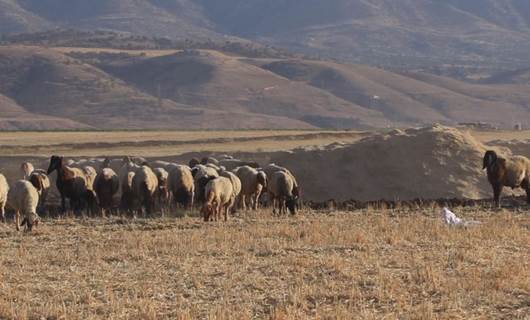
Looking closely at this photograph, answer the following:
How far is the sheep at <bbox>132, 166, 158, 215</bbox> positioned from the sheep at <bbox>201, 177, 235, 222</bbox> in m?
2.58

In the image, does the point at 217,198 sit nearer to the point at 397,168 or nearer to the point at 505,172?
the point at 505,172

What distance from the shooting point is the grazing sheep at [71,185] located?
92.6 ft

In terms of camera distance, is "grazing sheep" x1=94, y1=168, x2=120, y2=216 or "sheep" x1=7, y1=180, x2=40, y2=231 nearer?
"sheep" x1=7, y1=180, x2=40, y2=231

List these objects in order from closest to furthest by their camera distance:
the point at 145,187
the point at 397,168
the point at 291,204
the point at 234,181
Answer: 1. the point at 291,204
2. the point at 234,181
3. the point at 145,187
4. the point at 397,168

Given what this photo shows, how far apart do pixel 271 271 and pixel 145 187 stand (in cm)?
1143

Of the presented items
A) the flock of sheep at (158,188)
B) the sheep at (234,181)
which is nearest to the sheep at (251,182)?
the flock of sheep at (158,188)

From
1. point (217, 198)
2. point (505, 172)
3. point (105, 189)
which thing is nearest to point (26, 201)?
point (217, 198)

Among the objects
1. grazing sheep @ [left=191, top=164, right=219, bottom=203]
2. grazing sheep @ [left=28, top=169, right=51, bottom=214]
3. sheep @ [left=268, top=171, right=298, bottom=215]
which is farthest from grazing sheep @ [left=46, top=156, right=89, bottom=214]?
sheep @ [left=268, top=171, right=298, bottom=215]

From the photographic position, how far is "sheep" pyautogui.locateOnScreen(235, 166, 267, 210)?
2730 centimetres

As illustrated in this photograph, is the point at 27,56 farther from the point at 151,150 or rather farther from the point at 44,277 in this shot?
the point at 44,277

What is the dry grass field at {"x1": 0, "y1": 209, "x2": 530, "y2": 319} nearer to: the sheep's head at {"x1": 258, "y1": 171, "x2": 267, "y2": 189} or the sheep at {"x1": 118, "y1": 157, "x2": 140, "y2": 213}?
the sheep's head at {"x1": 258, "y1": 171, "x2": 267, "y2": 189}

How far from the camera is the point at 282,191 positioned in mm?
26625

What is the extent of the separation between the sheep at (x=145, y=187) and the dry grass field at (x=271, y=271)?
4.10 meters

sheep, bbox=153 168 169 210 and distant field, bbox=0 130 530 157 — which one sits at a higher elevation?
sheep, bbox=153 168 169 210
